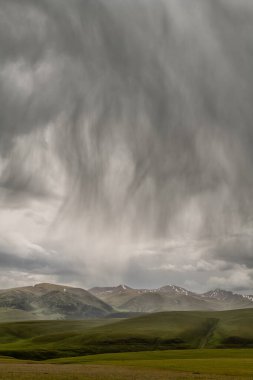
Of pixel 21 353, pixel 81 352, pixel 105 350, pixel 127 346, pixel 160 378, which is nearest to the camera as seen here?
pixel 160 378

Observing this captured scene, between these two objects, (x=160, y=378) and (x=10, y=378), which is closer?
(x=10, y=378)

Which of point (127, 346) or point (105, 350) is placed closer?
point (105, 350)

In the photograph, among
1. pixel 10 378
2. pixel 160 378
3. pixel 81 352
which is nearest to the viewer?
pixel 10 378

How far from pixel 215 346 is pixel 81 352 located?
75.0 m

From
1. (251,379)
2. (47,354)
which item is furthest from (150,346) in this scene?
(251,379)

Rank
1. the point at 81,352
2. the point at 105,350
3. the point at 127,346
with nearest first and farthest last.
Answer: the point at 81,352
the point at 105,350
the point at 127,346

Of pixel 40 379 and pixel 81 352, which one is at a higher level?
pixel 40 379

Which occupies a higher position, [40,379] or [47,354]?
[40,379]

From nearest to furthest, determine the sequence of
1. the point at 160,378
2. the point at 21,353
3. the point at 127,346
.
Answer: the point at 160,378, the point at 21,353, the point at 127,346

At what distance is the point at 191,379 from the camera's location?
160ft

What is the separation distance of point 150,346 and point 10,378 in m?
163

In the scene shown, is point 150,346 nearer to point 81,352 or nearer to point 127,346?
point 127,346

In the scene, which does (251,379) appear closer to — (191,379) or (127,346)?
(191,379)

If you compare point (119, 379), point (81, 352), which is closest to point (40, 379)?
point (119, 379)
